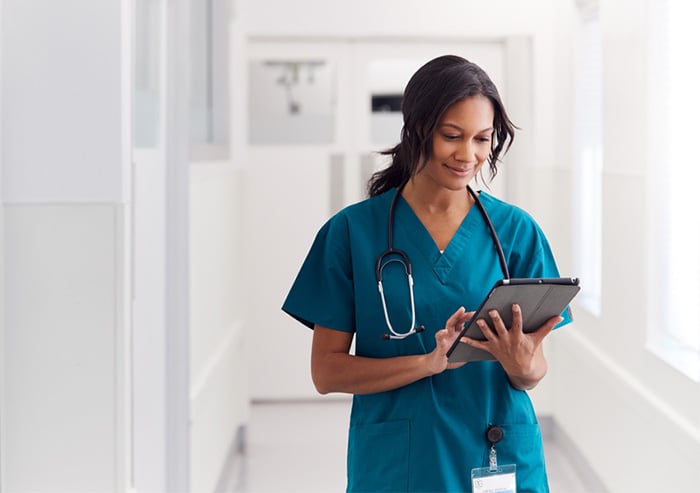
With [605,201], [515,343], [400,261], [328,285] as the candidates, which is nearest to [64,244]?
[328,285]

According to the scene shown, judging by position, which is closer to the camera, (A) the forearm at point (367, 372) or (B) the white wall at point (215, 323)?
(A) the forearm at point (367, 372)

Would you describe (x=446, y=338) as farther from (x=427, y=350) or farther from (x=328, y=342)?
(x=328, y=342)

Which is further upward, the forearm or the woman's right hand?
the woman's right hand

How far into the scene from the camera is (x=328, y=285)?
1.73m

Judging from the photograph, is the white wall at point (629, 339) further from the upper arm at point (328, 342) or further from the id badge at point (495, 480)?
the upper arm at point (328, 342)

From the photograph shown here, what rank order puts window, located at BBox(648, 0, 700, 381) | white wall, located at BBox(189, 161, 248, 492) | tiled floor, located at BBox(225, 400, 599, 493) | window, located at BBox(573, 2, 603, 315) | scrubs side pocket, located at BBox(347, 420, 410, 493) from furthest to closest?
window, located at BBox(573, 2, 603, 315) → tiled floor, located at BBox(225, 400, 599, 493) → white wall, located at BBox(189, 161, 248, 492) → window, located at BBox(648, 0, 700, 381) → scrubs side pocket, located at BBox(347, 420, 410, 493)

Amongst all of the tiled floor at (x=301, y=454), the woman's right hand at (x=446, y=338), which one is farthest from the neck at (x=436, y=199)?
the tiled floor at (x=301, y=454)

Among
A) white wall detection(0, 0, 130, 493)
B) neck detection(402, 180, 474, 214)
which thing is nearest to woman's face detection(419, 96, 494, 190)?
neck detection(402, 180, 474, 214)

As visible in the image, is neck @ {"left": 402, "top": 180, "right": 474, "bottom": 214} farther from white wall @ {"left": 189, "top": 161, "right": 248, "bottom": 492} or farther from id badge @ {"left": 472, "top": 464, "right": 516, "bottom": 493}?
white wall @ {"left": 189, "top": 161, "right": 248, "bottom": 492}

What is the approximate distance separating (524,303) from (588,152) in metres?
2.97

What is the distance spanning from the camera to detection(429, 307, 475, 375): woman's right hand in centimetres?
155

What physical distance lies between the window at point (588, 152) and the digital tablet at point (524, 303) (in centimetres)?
264

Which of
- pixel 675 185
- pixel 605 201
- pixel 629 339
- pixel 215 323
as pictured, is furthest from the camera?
pixel 215 323

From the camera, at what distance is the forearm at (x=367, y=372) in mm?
1600
